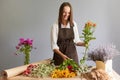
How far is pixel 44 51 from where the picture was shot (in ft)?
8.68

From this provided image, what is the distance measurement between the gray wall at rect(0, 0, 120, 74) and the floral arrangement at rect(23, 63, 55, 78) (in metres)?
0.67

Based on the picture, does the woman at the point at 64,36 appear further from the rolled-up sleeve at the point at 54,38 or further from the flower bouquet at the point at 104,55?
the flower bouquet at the point at 104,55

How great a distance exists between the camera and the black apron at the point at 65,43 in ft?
6.89

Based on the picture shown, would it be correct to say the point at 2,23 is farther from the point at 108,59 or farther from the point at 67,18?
the point at 108,59

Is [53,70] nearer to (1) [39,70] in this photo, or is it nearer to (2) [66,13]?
(1) [39,70]

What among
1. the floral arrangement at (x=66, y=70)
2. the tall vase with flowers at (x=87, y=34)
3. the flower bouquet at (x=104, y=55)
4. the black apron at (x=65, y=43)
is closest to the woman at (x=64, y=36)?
the black apron at (x=65, y=43)

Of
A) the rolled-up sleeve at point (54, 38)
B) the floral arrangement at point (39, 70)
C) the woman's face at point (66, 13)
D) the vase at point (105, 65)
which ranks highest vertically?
the woman's face at point (66, 13)

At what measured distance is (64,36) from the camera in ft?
6.91

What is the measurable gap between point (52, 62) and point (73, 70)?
1.02 ft

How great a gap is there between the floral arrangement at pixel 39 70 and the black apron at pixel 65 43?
135mm

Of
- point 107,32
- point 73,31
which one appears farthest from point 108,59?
point 107,32

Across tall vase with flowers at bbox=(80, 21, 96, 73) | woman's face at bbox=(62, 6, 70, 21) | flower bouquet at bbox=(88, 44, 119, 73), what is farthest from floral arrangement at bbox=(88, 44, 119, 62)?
woman's face at bbox=(62, 6, 70, 21)

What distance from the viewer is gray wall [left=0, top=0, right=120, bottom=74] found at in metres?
2.57

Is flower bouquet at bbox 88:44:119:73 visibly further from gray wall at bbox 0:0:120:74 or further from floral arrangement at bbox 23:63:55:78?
gray wall at bbox 0:0:120:74
